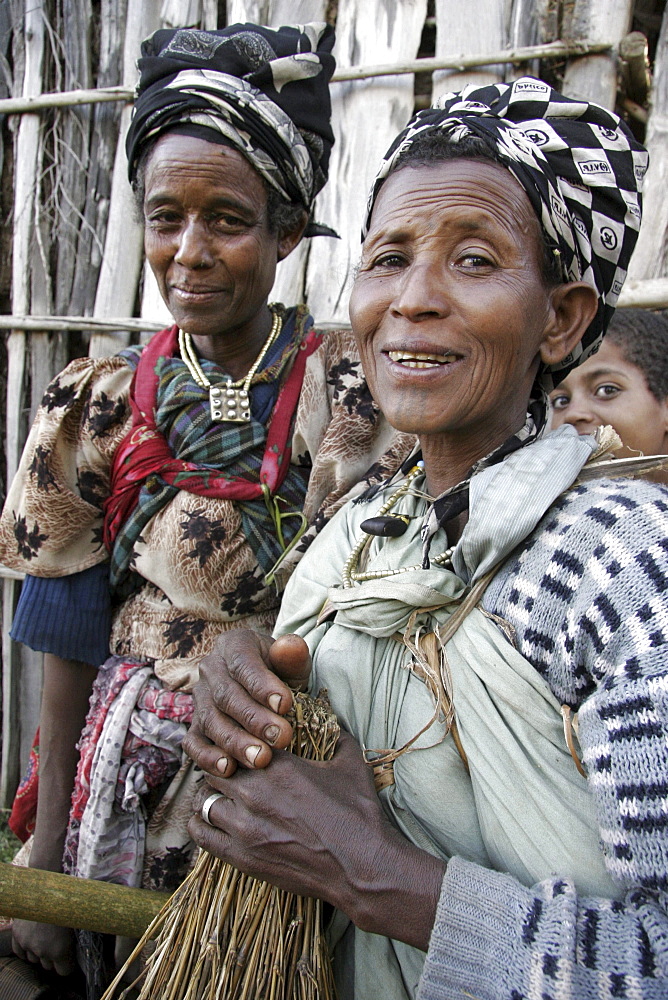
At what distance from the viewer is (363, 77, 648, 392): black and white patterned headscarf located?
136cm

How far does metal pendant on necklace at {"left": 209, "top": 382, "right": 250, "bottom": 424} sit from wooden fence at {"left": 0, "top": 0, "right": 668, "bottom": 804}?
0.94m

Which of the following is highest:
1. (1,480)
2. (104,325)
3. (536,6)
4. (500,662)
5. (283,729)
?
(536,6)

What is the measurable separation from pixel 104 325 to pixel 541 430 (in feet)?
6.98

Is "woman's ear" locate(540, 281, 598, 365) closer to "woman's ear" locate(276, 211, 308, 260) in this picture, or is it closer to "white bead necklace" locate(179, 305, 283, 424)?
"white bead necklace" locate(179, 305, 283, 424)

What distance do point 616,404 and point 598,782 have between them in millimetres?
1493

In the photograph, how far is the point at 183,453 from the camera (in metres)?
2.04

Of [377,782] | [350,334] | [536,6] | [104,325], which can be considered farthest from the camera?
[104,325]

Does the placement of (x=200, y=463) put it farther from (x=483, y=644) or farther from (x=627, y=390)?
(x=627, y=390)

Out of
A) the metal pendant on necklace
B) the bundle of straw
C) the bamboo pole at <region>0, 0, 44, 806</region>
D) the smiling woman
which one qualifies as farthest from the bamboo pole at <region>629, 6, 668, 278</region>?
the bamboo pole at <region>0, 0, 44, 806</region>

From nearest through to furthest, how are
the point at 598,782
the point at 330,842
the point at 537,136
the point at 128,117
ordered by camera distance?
the point at 598,782 → the point at 330,842 → the point at 537,136 → the point at 128,117

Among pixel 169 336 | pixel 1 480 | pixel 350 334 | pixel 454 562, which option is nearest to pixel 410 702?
pixel 454 562

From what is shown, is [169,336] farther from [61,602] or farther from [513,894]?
[513,894]

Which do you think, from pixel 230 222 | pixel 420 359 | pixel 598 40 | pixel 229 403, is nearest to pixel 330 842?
pixel 420 359

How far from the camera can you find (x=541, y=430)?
149cm
